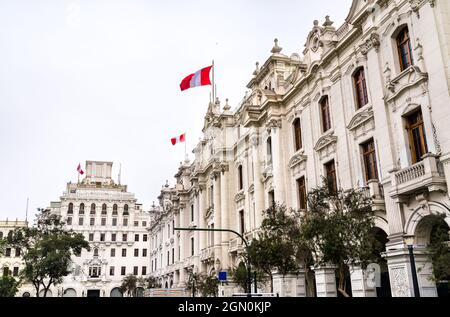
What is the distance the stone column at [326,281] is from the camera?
25938 mm

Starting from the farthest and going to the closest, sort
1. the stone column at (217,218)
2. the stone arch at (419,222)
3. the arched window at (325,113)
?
1. the stone column at (217,218)
2. the arched window at (325,113)
3. the stone arch at (419,222)

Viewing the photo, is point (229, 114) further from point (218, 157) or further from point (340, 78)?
point (340, 78)

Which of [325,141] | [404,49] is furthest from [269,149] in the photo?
[404,49]

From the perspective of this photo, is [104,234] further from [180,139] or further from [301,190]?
[301,190]

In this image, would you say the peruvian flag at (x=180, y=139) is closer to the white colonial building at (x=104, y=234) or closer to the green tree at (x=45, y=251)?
the green tree at (x=45, y=251)

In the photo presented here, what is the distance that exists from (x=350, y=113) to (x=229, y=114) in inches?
851

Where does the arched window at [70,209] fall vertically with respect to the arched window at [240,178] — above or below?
above

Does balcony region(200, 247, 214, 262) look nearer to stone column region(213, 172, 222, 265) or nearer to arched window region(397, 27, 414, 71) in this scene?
stone column region(213, 172, 222, 265)

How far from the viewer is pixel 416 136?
21047 millimetres

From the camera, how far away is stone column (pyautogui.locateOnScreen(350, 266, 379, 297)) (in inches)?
893

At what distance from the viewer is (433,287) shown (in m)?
19.6

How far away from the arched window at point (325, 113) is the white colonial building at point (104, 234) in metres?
71.5

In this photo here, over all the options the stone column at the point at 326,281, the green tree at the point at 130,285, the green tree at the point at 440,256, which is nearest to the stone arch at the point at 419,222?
the green tree at the point at 440,256
